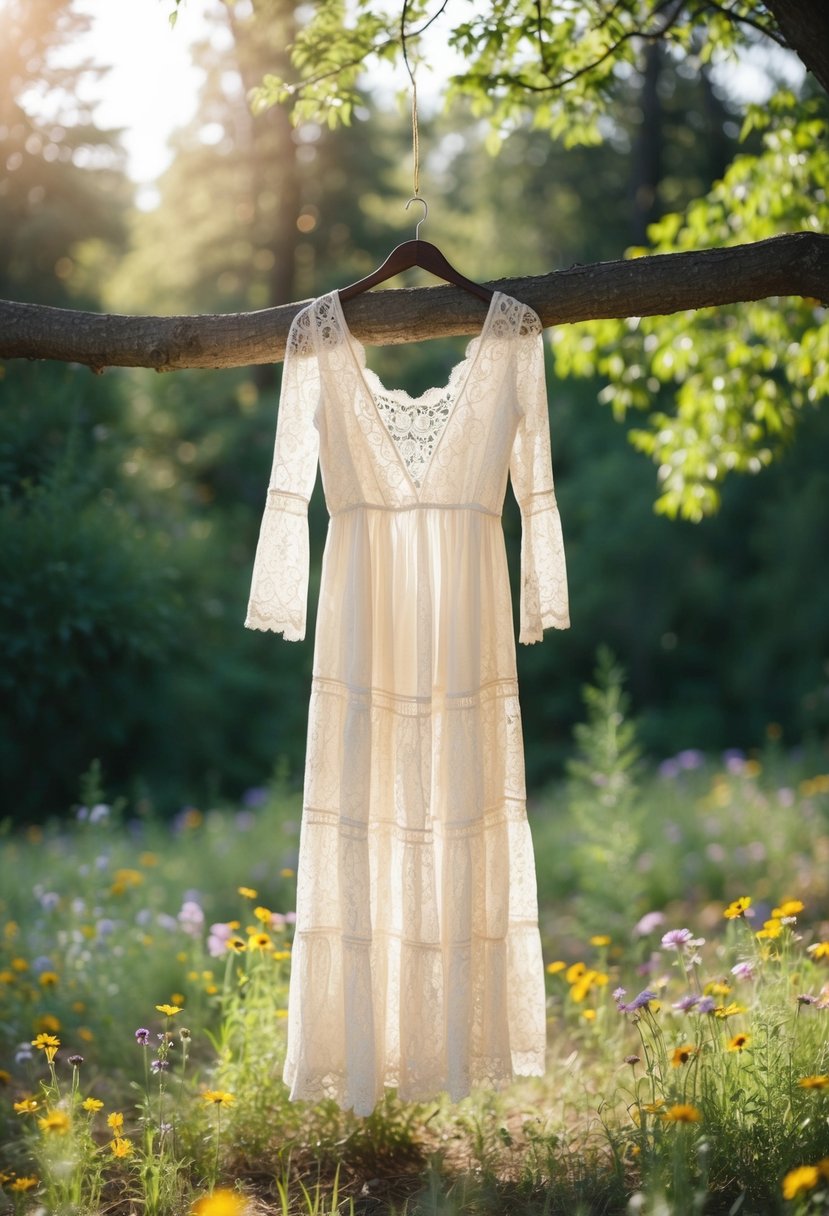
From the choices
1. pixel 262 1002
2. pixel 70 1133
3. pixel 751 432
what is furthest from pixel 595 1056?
pixel 751 432

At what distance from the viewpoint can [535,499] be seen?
2.63m

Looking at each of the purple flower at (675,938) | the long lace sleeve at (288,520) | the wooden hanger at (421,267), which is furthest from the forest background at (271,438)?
the purple flower at (675,938)

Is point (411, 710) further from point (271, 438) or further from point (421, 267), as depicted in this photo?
point (271, 438)

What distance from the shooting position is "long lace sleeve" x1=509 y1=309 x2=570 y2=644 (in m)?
→ 2.55

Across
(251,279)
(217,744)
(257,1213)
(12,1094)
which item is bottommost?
(257,1213)

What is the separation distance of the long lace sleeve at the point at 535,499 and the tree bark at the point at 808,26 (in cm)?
104

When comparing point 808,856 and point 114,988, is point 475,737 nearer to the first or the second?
point 114,988

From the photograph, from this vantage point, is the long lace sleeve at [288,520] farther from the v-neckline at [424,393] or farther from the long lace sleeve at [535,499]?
the long lace sleeve at [535,499]

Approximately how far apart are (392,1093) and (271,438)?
868cm

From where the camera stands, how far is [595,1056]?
139 inches

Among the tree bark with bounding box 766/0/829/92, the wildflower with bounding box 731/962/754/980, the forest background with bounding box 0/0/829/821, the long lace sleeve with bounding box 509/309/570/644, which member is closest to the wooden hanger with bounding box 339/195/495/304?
the long lace sleeve with bounding box 509/309/570/644

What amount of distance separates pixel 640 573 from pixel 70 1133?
364 inches

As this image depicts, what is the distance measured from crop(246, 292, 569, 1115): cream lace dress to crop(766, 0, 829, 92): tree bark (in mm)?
1052

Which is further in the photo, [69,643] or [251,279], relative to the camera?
[251,279]
